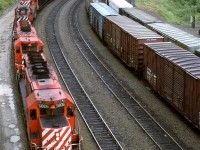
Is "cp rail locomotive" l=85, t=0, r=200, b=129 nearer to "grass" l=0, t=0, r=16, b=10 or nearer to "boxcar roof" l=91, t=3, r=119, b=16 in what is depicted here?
"boxcar roof" l=91, t=3, r=119, b=16

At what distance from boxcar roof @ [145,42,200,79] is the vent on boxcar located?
699cm

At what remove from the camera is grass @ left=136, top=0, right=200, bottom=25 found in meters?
50.6

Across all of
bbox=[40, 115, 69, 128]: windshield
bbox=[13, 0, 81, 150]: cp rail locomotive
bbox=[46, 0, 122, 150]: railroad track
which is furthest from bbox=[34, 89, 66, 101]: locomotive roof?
bbox=[46, 0, 122, 150]: railroad track

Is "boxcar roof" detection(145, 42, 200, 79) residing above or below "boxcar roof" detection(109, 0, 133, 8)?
below

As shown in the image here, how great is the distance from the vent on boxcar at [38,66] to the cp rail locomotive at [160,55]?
6955 mm

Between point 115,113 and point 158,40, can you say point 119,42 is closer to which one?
point 158,40

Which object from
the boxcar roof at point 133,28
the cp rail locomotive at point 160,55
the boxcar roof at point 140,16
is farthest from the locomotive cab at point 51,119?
the boxcar roof at point 140,16

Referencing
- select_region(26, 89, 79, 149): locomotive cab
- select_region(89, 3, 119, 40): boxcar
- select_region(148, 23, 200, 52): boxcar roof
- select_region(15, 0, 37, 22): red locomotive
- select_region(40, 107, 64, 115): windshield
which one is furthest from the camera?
select_region(15, 0, 37, 22): red locomotive

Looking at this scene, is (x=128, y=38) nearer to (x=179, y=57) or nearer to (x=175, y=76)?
(x=179, y=57)


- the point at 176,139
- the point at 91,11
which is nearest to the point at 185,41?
the point at 176,139

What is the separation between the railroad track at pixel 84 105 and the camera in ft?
65.9

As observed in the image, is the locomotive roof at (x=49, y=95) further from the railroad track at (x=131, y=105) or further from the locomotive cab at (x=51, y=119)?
the railroad track at (x=131, y=105)

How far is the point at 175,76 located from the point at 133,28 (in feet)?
31.6

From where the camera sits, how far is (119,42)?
31.7m
